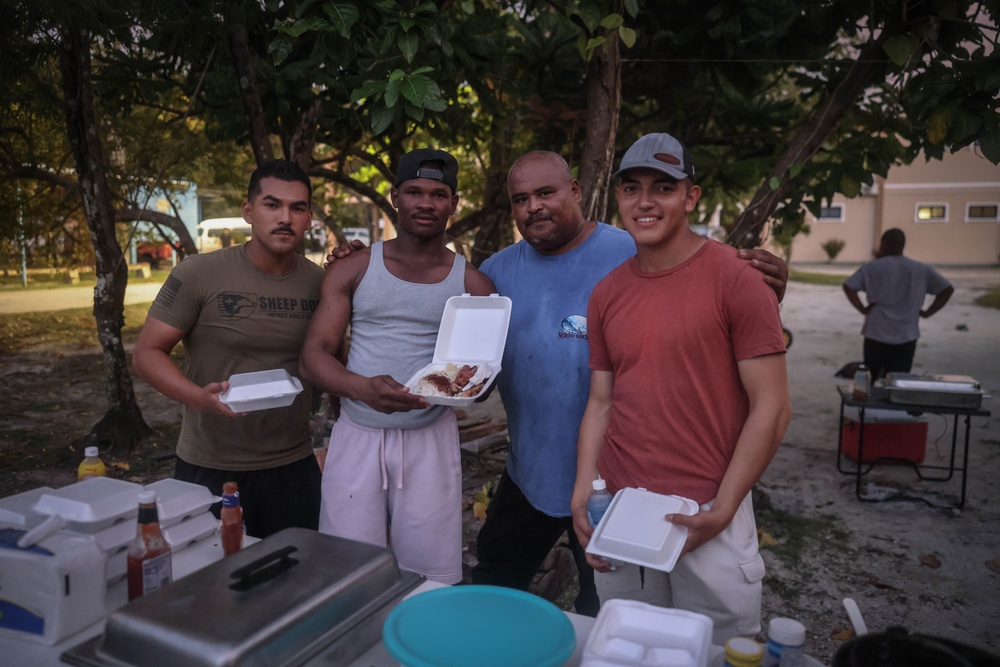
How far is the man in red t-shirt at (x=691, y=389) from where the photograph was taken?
224 cm

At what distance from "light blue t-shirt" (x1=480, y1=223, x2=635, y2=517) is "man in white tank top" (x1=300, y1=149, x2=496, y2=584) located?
0.31 metres

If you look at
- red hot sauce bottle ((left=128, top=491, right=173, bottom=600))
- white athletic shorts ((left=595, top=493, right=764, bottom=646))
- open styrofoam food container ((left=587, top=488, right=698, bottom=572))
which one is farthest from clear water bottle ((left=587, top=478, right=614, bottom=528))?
red hot sauce bottle ((left=128, top=491, right=173, bottom=600))

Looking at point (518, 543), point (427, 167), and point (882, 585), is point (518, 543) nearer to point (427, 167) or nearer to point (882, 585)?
point (427, 167)

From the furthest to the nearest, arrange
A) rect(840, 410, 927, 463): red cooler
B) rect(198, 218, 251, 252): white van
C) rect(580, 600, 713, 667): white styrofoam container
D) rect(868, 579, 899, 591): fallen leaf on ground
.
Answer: rect(198, 218, 251, 252): white van, rect(840, 410, 927, 463): red cooler, rect(868, 579, 899, 591): fallen leaf on ground, rect(580, 600, 713, 667): white styrofoam container

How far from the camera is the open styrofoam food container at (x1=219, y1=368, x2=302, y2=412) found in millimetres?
2639

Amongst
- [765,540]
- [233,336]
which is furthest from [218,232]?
[233,336]

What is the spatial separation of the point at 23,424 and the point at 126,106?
387 centimetres

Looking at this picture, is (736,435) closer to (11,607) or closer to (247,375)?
(247,375)

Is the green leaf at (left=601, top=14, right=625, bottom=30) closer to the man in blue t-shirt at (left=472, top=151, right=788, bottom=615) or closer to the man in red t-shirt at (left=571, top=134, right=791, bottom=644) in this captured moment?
the man in blue t-shirt at (left=472, top=151, right=788, bottom=615)

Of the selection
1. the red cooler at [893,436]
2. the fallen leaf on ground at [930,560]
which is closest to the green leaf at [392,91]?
the fallen leaf on ground at [930,560]

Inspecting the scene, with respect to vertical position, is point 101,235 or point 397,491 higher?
point 101,235

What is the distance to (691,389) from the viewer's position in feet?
7.60

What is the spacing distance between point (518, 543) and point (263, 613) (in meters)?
1.85

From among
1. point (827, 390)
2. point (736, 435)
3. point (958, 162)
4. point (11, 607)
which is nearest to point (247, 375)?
point (11, 607)
